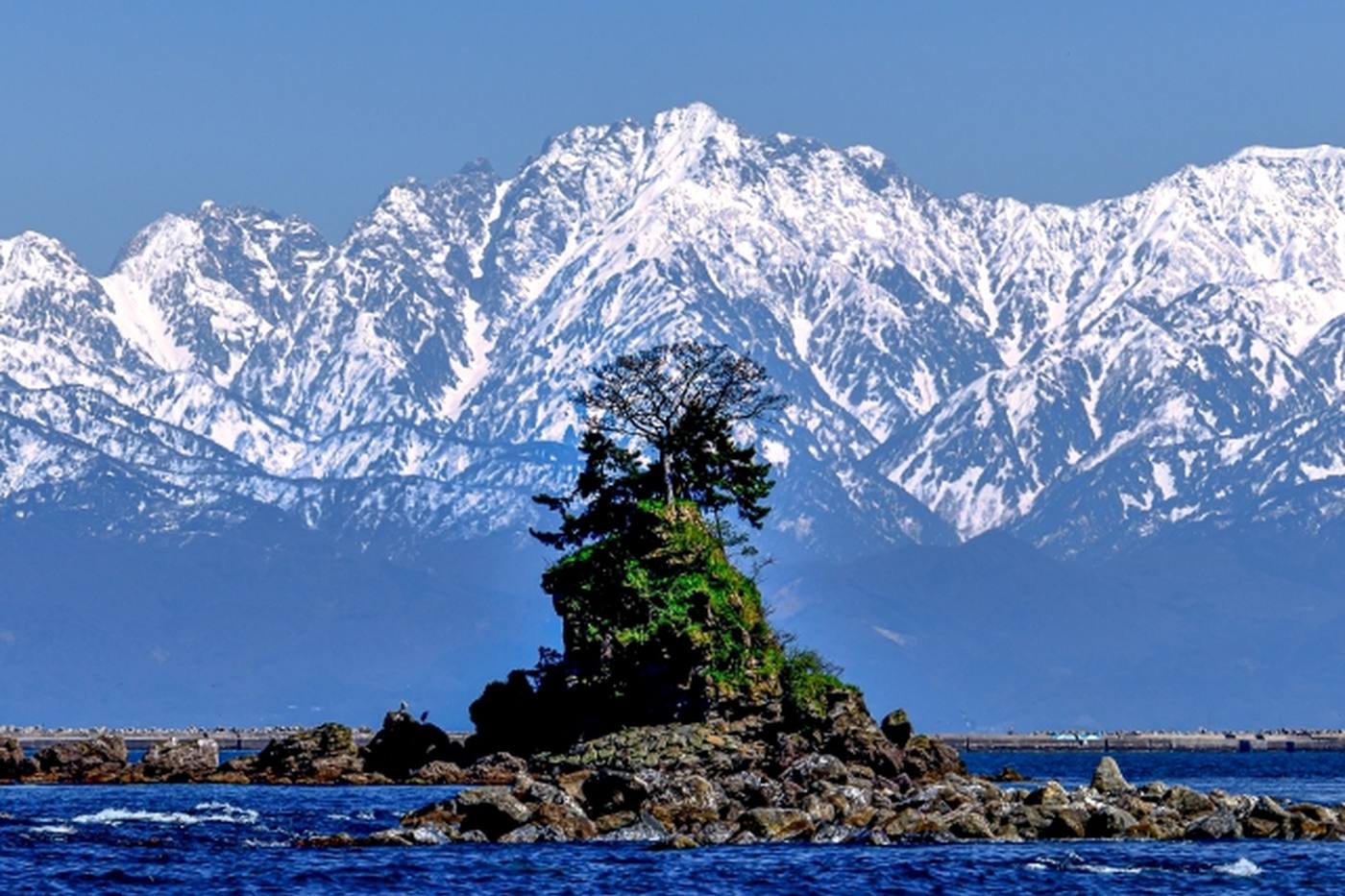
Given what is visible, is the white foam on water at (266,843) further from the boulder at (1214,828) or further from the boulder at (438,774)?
the boulder at (438,774)

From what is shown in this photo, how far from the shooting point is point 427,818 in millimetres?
111688

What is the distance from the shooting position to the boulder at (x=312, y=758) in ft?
519

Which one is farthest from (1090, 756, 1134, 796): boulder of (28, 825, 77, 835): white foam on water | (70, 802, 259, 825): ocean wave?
(28, 825, 77, 835): white foam on water

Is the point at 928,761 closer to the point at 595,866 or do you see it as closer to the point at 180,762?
the point at 180,762

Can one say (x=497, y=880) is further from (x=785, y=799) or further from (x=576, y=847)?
(x=785, y=799)

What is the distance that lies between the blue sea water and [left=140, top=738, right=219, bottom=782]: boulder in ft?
131

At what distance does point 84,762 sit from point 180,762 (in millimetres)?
5001

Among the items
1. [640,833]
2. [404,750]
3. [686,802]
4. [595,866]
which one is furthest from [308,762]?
[595,866]

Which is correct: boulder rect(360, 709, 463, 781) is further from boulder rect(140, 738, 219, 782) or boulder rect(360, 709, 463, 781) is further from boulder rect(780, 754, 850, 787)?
boulder rect(780, 754, 850, 787)

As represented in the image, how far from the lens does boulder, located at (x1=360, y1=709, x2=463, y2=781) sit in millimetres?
159625

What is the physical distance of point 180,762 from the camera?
527 ft

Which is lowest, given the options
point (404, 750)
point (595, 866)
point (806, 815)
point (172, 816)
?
point (595, 866)

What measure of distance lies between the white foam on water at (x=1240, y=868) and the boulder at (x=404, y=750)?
6424cm

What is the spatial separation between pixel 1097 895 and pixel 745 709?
4875 centimetres
